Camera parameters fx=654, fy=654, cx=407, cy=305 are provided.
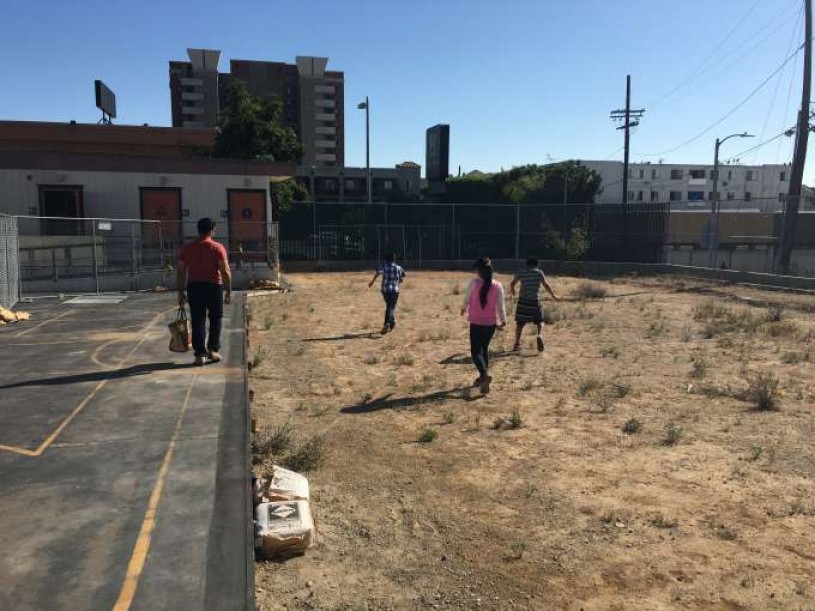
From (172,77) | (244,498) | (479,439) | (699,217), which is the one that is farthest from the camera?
(172,77)

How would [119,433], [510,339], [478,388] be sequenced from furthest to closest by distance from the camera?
[510,339], [478,388], [119,433]

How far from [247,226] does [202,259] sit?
17.9m

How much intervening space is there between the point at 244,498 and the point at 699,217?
43.9m

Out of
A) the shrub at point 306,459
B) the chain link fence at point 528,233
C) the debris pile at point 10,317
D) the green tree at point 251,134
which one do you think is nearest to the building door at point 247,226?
the chain link fence at point 528,233

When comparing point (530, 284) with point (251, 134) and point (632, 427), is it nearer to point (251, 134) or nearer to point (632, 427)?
point (632, 427)

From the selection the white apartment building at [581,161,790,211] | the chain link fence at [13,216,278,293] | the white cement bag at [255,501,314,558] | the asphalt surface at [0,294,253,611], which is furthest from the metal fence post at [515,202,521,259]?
the white apartment building at [581,161,790,211]

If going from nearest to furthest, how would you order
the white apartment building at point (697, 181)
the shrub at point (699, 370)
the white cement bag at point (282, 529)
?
the white cement bag at point (282, 529) < the shrub at point (699, 370) < the white apartment building at point (697, 181)

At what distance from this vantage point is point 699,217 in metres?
42.7

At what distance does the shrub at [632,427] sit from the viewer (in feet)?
24.1

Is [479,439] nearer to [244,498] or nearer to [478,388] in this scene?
[478,388]

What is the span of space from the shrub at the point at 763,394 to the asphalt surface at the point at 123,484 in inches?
249

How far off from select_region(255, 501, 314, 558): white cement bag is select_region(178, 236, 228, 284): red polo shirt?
4.41 m

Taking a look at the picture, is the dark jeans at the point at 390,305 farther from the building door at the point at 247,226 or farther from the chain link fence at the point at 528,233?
the chain link fence at the point at 528,233

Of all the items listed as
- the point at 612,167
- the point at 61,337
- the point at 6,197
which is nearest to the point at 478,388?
the point at 61,337
